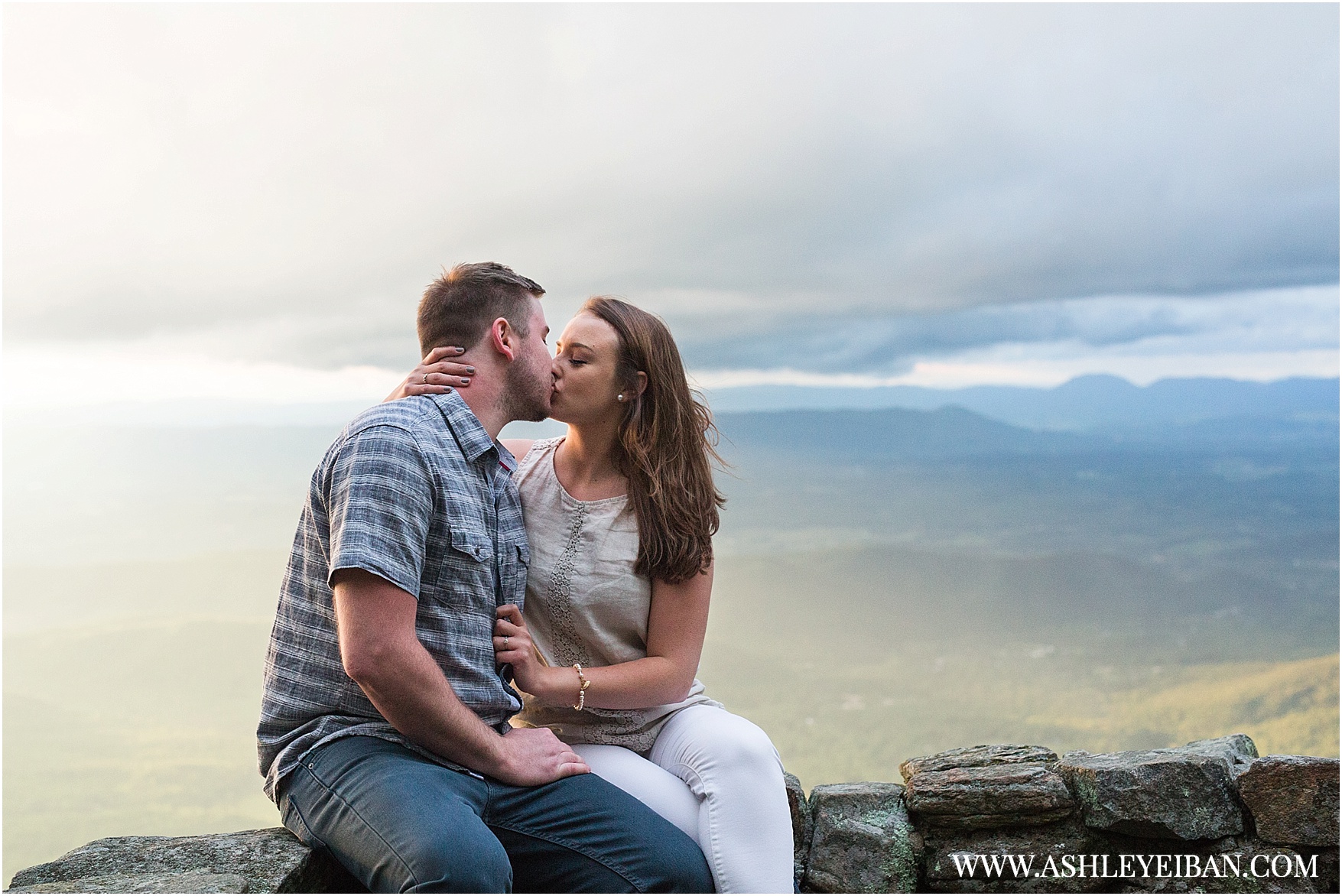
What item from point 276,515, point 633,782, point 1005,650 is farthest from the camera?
point 276,515

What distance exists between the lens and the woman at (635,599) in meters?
2.94

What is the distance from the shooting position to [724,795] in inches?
116

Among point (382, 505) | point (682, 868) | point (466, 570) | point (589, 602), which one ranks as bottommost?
point (682, 868)

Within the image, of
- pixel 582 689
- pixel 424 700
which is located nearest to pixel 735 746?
pixel 582 689

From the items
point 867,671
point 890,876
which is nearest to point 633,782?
point 890,876

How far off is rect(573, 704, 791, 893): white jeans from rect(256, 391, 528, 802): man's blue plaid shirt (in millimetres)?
501

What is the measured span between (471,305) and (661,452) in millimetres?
801

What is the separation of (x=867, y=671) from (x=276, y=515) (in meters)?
99.3

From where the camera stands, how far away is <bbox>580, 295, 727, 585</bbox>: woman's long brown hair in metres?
3.09

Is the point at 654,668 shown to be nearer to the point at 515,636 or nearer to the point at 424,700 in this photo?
the point at 515,636

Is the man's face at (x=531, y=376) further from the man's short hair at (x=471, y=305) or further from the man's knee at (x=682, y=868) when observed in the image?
the man's knee at (x=682, y=868)

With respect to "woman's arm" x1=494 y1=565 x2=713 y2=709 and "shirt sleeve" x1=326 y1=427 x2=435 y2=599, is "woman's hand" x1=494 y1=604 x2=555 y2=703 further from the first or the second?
"shirt sleeve" x1=326 y1=427 x2=435 y2=599

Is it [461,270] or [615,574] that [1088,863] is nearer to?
[615,574]

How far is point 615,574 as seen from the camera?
3076 millimetres
